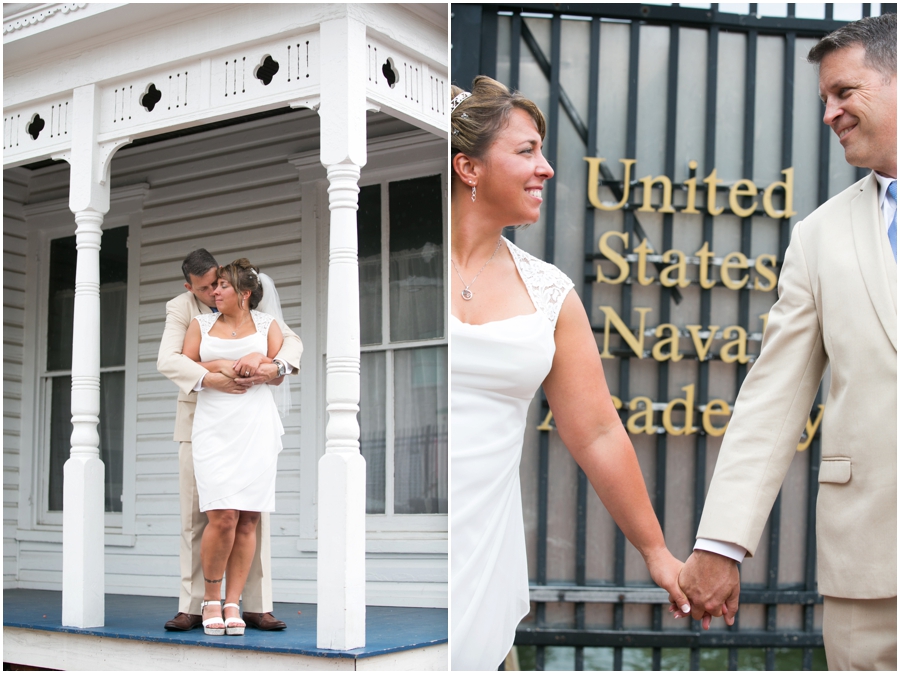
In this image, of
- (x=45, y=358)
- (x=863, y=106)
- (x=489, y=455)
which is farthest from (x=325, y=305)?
(x=863, y=106)

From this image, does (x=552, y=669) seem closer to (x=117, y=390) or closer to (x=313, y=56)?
(x=313, y=56)

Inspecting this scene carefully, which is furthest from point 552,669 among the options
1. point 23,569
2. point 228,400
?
point 23,569

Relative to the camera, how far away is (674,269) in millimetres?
4871

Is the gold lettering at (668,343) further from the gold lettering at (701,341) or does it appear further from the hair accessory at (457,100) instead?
the hair accessory at (457,100)

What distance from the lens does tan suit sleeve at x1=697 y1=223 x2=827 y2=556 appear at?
8.96 ft

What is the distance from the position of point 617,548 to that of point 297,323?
7.94 feet

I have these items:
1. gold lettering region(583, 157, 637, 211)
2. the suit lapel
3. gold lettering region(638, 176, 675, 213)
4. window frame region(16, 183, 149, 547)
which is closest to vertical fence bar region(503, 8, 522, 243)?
gold lettering region(583, 157, 637, 211)

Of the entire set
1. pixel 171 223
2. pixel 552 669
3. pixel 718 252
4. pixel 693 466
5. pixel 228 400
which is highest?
pixel 171 223

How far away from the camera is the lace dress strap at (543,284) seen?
2.90m

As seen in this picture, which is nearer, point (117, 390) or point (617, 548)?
point (617, 548)

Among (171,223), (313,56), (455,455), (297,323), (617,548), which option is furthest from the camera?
(171,223)

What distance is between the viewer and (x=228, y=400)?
437 cm

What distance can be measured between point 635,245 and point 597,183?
37 centimetres

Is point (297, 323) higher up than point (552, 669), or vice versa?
point (297, 323)
